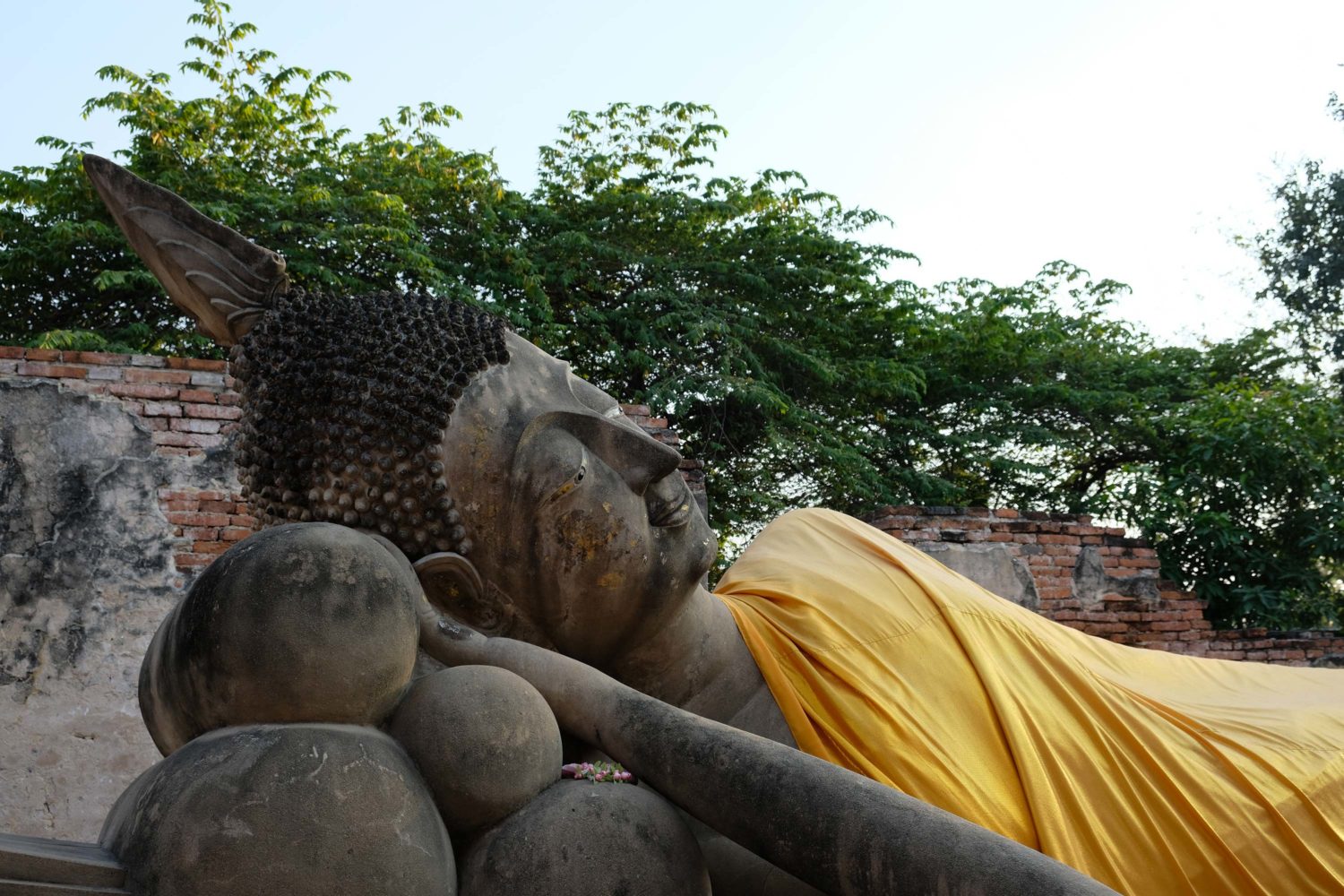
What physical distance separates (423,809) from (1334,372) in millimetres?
15262

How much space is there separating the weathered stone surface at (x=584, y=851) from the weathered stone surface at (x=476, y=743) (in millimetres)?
33

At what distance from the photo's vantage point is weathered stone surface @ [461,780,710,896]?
143 centimetres

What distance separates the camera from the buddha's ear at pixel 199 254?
2.02m

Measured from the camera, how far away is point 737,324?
1100cm

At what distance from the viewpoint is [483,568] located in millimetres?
1900

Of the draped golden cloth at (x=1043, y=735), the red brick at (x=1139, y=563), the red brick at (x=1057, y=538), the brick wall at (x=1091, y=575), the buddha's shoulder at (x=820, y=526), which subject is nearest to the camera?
the draped golden cloth at (x=1043, y=735)

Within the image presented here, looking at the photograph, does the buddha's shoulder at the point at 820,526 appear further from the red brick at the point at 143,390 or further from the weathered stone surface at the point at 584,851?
the red brick at the point at 143,390

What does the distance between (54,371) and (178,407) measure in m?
0.55

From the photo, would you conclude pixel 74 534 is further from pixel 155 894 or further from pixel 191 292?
pixel 155 894

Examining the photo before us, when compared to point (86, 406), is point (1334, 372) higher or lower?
higher

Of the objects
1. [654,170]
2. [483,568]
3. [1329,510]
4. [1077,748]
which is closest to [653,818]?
[483,568]

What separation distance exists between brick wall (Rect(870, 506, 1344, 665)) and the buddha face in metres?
5.24

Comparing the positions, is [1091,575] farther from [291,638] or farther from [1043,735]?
[291,638]

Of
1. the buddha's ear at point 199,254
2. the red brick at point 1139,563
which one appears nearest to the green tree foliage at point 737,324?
the red brick at point 1139,563
